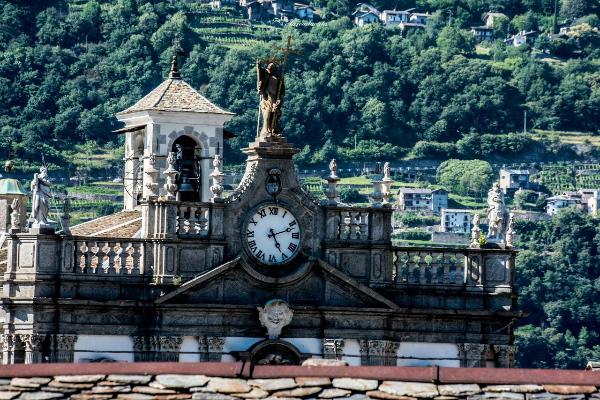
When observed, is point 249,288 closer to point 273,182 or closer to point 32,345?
point 273,182

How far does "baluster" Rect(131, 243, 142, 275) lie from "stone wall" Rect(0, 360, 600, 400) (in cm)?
3378

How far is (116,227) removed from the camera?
78875mm

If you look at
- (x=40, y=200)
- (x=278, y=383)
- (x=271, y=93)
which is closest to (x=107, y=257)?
(x=40, y=200)

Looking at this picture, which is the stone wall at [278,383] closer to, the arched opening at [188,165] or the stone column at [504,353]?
the stone column at [504,353]

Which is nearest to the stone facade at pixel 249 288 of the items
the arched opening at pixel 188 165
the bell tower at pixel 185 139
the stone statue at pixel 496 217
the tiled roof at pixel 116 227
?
the stone statue at pixel 496 217

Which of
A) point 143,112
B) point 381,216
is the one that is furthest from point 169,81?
point 381,216

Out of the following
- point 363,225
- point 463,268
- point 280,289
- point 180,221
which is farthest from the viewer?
point 463,268

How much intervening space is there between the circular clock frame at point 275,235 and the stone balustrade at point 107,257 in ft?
9.08

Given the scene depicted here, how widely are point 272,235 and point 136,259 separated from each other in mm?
3542

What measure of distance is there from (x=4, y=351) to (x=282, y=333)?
7.03 m

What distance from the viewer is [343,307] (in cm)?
7338

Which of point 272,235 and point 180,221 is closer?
point 180,221

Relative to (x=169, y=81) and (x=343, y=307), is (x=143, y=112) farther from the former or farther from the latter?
(x=343, y=307)

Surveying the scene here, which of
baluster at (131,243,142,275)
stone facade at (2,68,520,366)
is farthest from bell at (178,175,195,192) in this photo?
baluster at (131,243,142,275)
